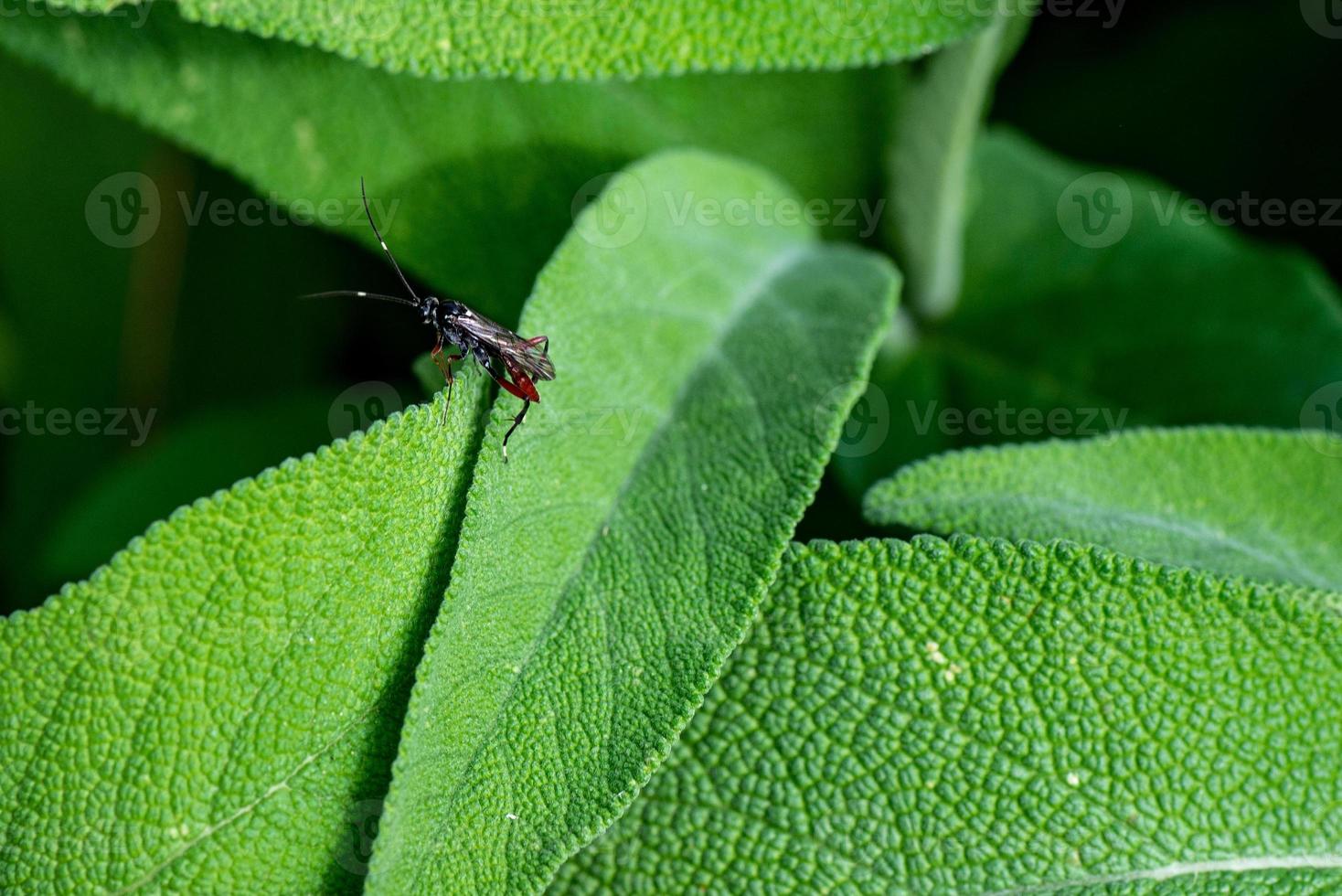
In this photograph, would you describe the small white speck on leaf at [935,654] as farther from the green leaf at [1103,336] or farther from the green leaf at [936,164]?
the green leaf at [936,164]

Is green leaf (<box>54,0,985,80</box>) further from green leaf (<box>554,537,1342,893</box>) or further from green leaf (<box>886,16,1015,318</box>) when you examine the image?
green leaf (<box>554,537,1342,893</box>)

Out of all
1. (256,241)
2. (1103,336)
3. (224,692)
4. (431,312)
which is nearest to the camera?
(224,692)

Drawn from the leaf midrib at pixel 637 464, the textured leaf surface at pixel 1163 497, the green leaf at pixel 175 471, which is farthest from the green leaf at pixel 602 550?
the green leaf at pixel 175 471

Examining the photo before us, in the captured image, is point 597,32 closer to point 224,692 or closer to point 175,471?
point 224,692

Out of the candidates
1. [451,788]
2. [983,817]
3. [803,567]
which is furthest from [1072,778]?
[451,788]

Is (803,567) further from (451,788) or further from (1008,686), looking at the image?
(451,788)

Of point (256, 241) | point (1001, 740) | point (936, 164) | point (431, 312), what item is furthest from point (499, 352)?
point (256, 241)
